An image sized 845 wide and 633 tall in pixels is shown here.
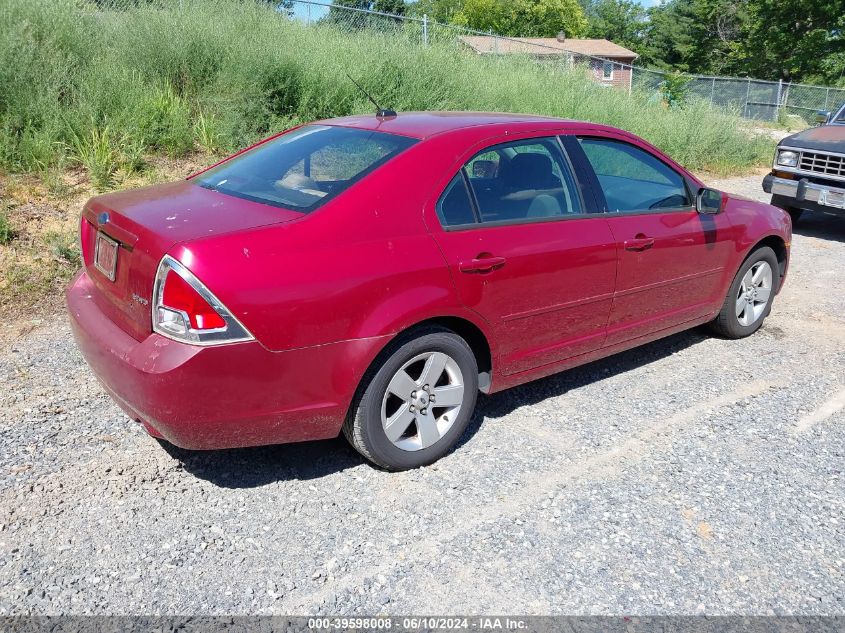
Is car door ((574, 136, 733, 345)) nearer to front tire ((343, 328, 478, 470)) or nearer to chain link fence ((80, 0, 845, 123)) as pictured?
front tire ((343, 328, 478, 470))

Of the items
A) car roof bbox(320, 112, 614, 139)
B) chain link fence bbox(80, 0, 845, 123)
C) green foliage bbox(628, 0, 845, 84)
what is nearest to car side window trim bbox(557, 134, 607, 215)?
car roof bbox(320, 112, 614, 139)

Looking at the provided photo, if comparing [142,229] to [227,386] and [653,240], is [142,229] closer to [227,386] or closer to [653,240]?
[227,386]

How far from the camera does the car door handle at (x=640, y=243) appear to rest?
14.8 feet

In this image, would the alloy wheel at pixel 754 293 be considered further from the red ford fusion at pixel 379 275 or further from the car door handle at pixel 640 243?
the car door handle at pixel 640 243

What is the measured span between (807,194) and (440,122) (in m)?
7.04

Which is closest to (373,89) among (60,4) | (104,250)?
(60,4)

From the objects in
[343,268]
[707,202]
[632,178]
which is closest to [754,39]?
[707,202]

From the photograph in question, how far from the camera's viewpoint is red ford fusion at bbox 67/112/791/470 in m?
3.13

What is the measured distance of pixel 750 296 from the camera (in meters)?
5.80

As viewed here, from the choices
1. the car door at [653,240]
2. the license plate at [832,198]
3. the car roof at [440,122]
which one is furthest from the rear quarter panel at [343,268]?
the license plate at [832,198]

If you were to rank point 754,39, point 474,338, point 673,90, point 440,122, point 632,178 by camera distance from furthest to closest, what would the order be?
point 754,39, point 673,90, point 632,178, point 440,122, point 474,338

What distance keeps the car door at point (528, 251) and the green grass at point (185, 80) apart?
4.72m

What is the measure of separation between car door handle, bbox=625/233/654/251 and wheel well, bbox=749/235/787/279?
58.7 inches

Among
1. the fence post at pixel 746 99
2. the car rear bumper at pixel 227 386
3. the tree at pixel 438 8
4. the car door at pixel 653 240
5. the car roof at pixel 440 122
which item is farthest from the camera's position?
the tree at pixel 438 8
